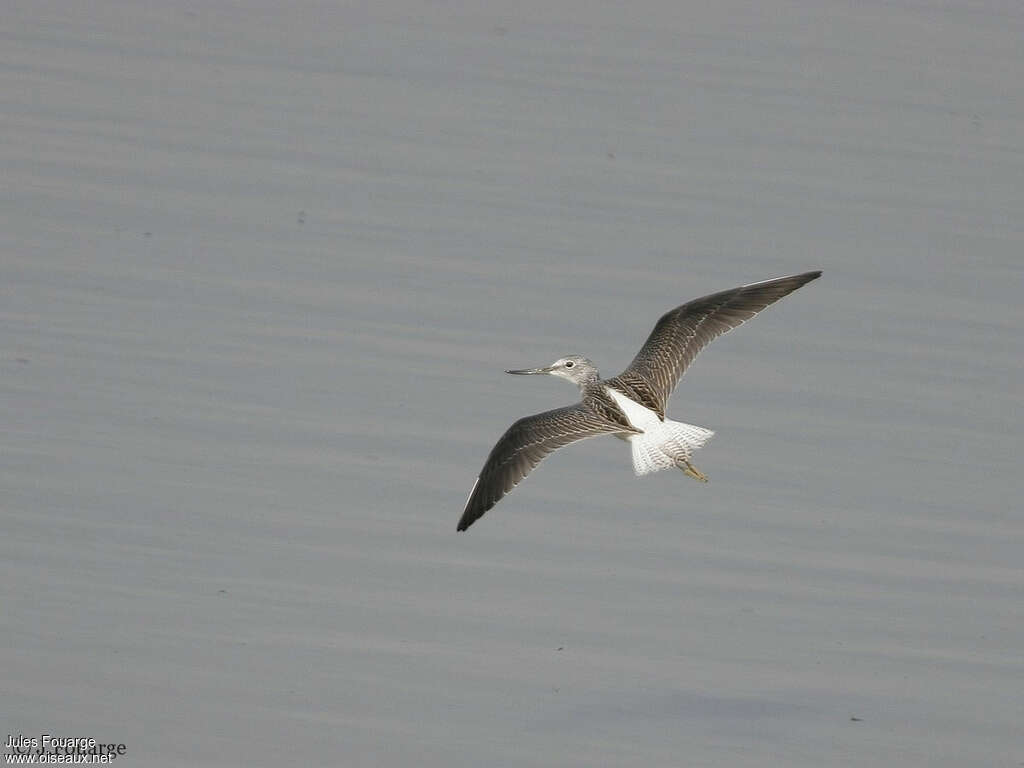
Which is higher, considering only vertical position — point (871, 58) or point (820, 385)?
point (871, 58)

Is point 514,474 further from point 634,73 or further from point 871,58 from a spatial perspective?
point 871,58

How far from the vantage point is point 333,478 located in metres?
9.22

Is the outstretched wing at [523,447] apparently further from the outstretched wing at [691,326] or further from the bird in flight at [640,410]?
the outstretched wing at [691,326]

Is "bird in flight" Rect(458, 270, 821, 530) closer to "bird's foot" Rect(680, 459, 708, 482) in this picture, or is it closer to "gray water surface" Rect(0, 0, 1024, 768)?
"bird's foot" Rect(680, 459, 708, 482)

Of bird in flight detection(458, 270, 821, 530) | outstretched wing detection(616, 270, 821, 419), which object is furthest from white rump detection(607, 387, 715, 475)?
outstretched wing detection(616, 270, 821, 419)

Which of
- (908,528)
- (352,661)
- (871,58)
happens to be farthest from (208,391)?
(871,58)

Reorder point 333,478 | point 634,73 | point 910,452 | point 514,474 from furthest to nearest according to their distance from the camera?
point 634,73
point 910,452
point 333,478
point 514,474

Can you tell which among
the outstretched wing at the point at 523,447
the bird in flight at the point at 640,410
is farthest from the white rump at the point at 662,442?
the outstretched wing at the point at 523,447

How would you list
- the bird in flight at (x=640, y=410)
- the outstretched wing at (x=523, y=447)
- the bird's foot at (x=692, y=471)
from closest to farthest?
the outstretched wing at (x=523, y=447) < the bird in flight at (x=640, y=410) < the bird's foot at (x=692, y=471)

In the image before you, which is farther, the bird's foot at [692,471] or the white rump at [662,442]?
the bird's foot at [692,471]

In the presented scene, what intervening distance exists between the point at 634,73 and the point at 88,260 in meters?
6.20

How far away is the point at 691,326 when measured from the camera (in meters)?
9.52

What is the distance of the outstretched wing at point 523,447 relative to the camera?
8.21m

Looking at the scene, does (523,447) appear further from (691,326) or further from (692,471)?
(691,326)
